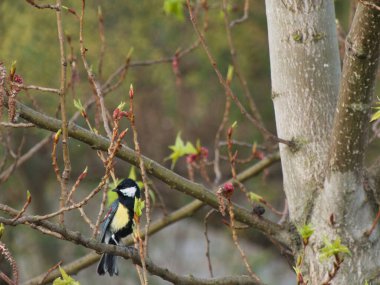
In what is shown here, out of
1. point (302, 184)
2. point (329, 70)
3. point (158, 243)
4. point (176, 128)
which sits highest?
point (329, 70)

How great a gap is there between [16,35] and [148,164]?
3501 mm

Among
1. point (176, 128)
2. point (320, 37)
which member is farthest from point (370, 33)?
point (176, 128)

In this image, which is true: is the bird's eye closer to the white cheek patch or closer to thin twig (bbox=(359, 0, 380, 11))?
the white cheek patch

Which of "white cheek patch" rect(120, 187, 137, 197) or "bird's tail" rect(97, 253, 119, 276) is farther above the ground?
"white cheek patch" rect(120, 187, 137, 197)

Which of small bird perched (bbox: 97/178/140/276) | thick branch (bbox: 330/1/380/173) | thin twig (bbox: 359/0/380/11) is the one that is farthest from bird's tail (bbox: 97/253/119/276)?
thin twig (bbox: 359/0/380/11)

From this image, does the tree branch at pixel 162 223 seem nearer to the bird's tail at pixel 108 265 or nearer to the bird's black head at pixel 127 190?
the bird's tail at pixel 108 265

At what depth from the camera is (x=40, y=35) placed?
608 cm

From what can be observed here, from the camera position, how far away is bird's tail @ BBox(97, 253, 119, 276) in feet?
10.2

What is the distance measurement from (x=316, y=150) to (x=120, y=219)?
101cm

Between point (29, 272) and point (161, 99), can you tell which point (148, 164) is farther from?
point (29, 272)

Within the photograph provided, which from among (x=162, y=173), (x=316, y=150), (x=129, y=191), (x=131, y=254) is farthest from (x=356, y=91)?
(x=129, y=191)

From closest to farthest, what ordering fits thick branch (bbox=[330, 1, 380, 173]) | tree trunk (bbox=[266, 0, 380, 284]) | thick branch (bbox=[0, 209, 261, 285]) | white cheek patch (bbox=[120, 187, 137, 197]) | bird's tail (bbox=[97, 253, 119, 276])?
thick branch (bbox=[0, 209, 261, 285]), thick branch (bbox=[330, 1, 380, 173]), tree trunk (bbox=[266, 0, 380, 284]), bird's tail (bbox=[97, 253, 119, 276]), white cheek patch (bbox=[120, 187, 137, 197])

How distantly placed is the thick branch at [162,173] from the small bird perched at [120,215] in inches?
20.3

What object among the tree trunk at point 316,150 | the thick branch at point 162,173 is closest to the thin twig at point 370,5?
the tree trunk at point 316,150
